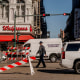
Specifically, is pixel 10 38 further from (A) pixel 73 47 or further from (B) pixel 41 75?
(B) pixel 41 75

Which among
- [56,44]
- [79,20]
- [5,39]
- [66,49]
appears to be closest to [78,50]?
[66,49]

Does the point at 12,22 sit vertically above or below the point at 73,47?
above

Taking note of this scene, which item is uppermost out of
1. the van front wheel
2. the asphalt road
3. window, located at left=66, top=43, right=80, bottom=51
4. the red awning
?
the red awning

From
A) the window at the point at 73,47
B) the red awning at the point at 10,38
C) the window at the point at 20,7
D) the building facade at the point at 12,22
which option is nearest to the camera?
the window at the point at 73,47

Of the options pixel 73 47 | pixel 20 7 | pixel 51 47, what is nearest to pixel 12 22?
pixel 20 7

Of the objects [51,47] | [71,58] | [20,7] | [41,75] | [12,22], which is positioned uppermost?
[20,7]

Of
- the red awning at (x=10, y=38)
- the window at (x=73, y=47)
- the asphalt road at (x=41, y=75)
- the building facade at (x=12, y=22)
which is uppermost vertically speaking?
the building facade at (x=12, y=22)

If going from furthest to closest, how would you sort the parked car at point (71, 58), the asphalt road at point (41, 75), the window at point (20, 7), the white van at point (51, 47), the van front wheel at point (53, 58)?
1. the window at point (20, 7)
2. the white van at point (51, 47)
3. the van front wheel at point (53, 58)
4. the parked car at point (71, 58)
5. the asphalt road at point (41, 75)

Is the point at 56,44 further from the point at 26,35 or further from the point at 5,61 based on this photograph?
the point at 26,35

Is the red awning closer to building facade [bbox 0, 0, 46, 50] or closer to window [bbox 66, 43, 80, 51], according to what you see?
building facade [bbox 0, 0, 46, 50]

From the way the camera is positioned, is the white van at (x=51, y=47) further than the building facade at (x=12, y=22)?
No

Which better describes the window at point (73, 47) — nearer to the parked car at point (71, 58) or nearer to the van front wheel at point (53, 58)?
the parked car at point (71, 58)

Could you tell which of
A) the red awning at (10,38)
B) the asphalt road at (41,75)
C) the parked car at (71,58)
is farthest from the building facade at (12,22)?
the parked car at (71,58)

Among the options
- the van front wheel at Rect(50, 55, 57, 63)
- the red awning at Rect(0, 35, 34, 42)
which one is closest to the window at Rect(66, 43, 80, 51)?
the van front wheel at Rect(50, 55, 57, 63)
